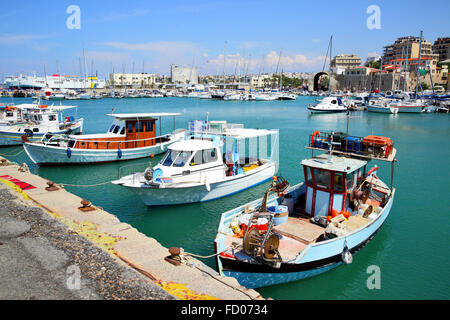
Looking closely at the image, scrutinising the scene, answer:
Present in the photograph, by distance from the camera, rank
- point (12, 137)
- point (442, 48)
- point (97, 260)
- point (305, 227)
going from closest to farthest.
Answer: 1. point (97, 260)
2. point (305, 227)
3. point (12, 137)
4. point (442, 48)

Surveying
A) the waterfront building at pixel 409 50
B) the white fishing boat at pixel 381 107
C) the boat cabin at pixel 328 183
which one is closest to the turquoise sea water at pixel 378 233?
the boat cabin at pixel 328 183

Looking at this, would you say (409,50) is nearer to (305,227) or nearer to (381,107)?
(381,107)

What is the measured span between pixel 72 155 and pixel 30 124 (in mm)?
12245

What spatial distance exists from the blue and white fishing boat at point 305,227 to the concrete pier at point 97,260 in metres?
1.35

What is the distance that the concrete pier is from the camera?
6816 millimetres

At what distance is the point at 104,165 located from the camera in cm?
2597

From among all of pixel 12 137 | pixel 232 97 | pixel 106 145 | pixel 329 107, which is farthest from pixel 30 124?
pixel 232 97

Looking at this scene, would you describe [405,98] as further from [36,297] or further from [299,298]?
[36,297]

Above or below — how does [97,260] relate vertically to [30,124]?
below

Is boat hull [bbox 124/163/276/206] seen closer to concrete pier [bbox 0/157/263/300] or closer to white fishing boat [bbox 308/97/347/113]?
concrete pier [bbox 0/157/263/300]

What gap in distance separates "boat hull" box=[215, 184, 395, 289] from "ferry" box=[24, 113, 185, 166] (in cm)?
1859

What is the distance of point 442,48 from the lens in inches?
6186

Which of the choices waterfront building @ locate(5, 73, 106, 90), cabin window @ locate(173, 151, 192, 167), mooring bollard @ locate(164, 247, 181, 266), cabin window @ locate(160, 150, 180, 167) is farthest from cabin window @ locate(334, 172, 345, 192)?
waterfront building @ locate(5, 73, 106, 90)

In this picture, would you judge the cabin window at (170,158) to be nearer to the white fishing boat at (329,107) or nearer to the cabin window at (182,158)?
the cabin window at (182,158)
